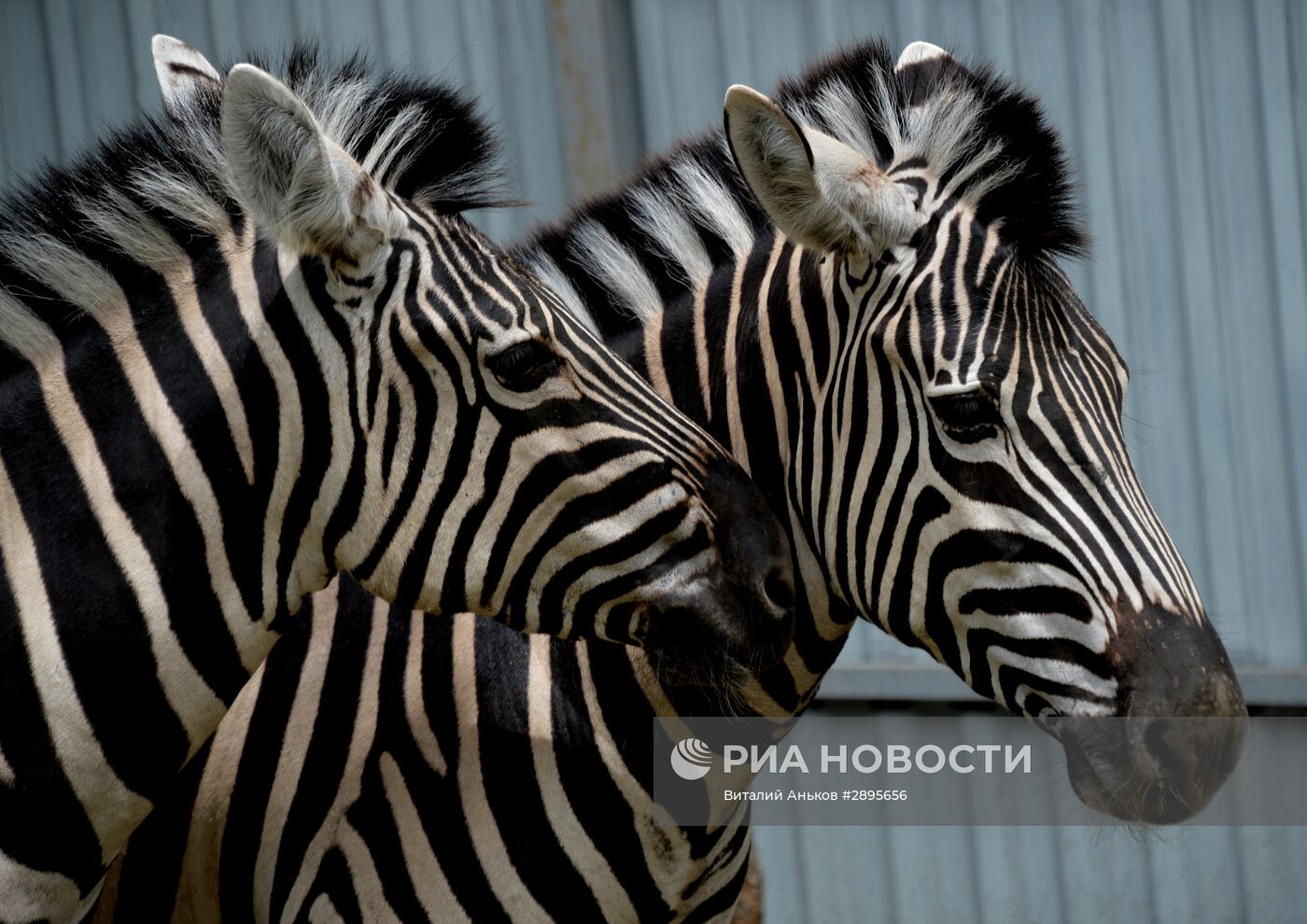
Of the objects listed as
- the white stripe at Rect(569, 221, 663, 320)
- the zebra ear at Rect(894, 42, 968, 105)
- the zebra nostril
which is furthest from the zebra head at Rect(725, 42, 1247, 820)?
the white stripe at Rect(569, 221, 663, 320)

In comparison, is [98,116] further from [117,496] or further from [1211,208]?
[1211,208]

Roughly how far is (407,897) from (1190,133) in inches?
173

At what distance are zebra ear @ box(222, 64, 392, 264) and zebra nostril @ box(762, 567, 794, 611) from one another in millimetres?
1036

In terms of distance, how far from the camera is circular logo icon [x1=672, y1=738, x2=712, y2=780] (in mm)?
2895

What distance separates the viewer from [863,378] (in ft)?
9.00

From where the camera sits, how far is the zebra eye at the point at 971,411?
2564 mm

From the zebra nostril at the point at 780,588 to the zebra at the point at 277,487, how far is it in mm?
→ 11

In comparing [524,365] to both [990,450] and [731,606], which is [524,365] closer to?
[731,606]

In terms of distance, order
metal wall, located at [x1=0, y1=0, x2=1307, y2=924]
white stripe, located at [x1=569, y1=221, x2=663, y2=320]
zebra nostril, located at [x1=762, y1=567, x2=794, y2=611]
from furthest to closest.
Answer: metal wall, located at [x1=0, y1=0, x2=1307, y2=924], white stripe, located at [x1=569, y1=221, x2=663, y2=320], zebra nostril, located at [x1=762, y1=567, x2=794, y2=611]

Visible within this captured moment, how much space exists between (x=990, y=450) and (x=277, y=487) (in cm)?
145

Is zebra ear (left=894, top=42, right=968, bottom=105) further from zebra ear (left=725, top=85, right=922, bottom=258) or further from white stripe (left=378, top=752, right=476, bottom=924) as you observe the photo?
white stripe (left=378, top=752, right=476, bottom=924)

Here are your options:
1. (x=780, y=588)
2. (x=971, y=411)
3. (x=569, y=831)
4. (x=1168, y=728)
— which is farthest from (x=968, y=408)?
(x=569, y=831)

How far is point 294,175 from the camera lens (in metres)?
2.40

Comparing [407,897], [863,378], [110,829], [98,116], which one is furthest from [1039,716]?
[98,116]
